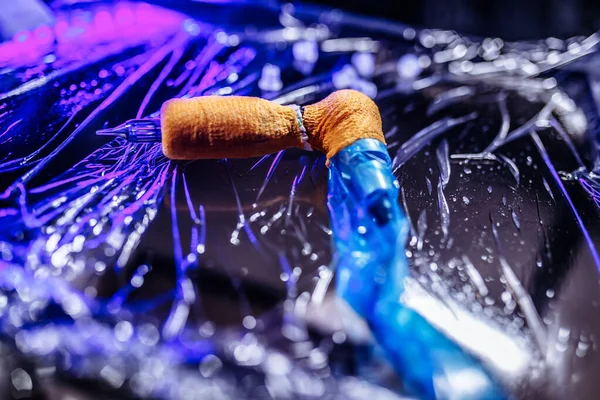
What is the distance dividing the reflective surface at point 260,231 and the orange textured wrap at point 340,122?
1.8 inches

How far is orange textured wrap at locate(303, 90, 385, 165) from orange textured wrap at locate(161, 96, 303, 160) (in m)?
0.03

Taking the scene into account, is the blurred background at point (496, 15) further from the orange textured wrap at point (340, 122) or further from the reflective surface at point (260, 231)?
the orange textured wrap at point (340, 122)

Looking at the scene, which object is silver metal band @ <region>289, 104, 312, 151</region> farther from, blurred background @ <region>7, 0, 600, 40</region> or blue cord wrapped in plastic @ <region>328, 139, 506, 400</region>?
blurred background @ <region>7, 0, 600, 40</region>

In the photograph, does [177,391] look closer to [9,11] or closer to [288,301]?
[288,301]

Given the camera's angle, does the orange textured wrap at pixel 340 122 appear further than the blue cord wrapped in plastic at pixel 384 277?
Yes

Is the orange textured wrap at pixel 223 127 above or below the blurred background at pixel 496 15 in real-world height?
below

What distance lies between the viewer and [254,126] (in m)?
0.66

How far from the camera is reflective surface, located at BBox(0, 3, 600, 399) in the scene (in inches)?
18.1

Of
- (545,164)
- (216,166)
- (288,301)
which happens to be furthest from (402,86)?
(288,301)

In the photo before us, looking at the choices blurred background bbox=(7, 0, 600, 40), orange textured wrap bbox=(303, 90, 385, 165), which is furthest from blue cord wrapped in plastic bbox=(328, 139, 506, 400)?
blurred background bbox=(7, 0, 600, 40)

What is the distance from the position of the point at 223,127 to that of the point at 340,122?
15 cm

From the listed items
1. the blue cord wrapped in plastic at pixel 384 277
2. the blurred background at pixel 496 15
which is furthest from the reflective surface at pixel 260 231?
the blurred background at pixel 496 15

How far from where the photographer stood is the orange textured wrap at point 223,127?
2.09 ft

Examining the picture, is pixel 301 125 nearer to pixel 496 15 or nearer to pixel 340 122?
pixel 340 122
